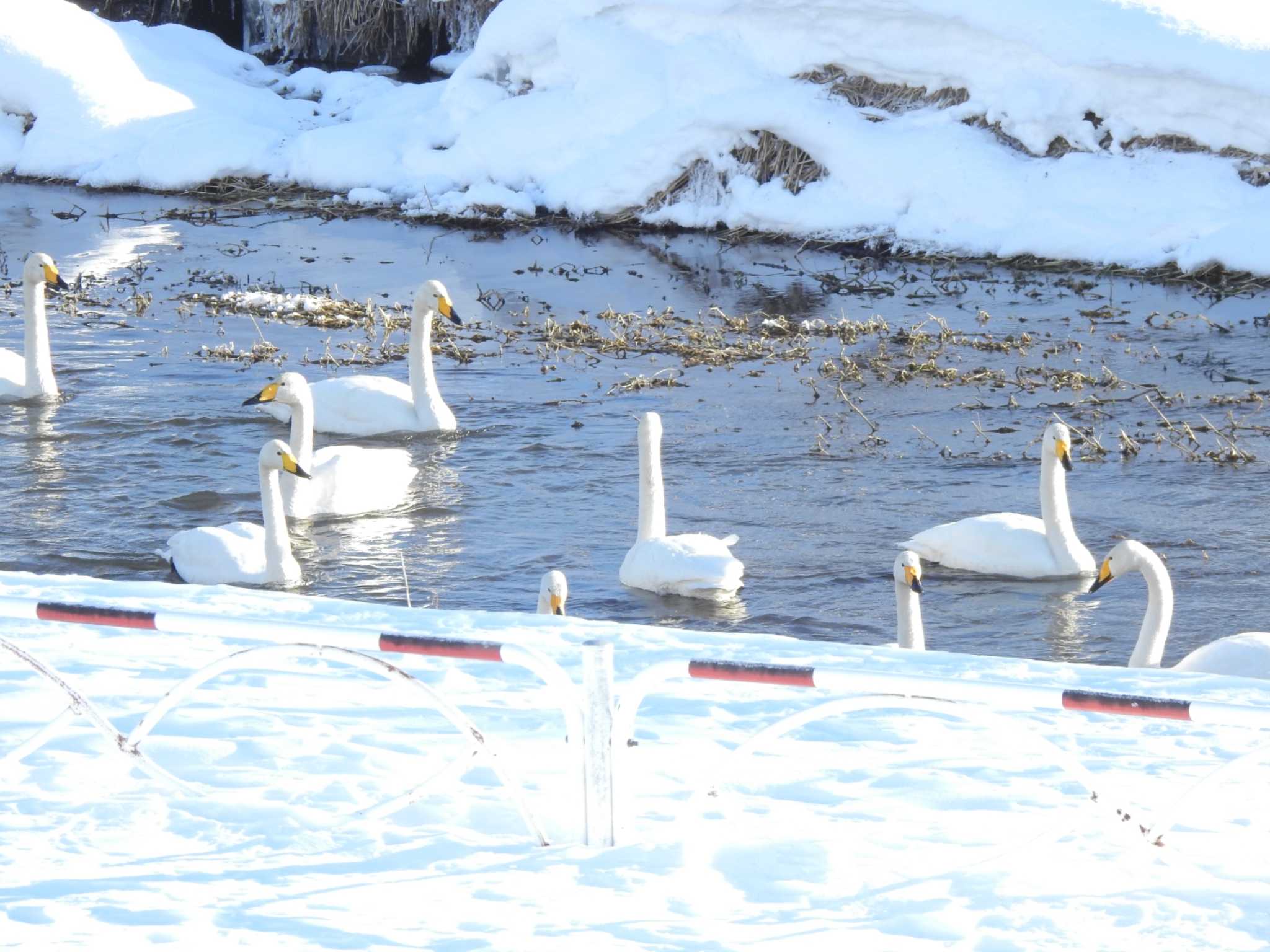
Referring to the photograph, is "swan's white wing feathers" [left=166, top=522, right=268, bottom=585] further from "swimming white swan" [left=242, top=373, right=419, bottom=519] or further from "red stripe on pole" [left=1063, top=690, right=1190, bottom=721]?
"red stripe on pole" [left=1063, top=690, right=1190, bottom=721]

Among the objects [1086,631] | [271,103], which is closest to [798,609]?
[1086,631]

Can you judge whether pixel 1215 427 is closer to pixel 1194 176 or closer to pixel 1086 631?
pixel 1086 631

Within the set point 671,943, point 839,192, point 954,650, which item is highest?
point 839,192

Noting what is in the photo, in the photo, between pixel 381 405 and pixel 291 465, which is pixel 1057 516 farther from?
pixel 381 405

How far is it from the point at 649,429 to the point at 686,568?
A: 2.97ft

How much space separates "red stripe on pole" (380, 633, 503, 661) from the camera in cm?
382

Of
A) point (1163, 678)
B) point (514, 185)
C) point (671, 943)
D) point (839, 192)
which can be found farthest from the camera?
point (514, 185)

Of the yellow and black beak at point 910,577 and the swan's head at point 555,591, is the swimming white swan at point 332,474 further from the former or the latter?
the yellow and black beak at point 910,577

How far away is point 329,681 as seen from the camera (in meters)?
5.53

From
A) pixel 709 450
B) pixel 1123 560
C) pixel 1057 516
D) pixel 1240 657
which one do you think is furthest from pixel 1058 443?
pixel 709 450

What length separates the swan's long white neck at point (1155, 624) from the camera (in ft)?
23.4

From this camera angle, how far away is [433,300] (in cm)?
1207

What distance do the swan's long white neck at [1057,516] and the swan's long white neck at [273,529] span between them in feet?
11.8

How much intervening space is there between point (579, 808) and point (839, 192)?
14910 mm
